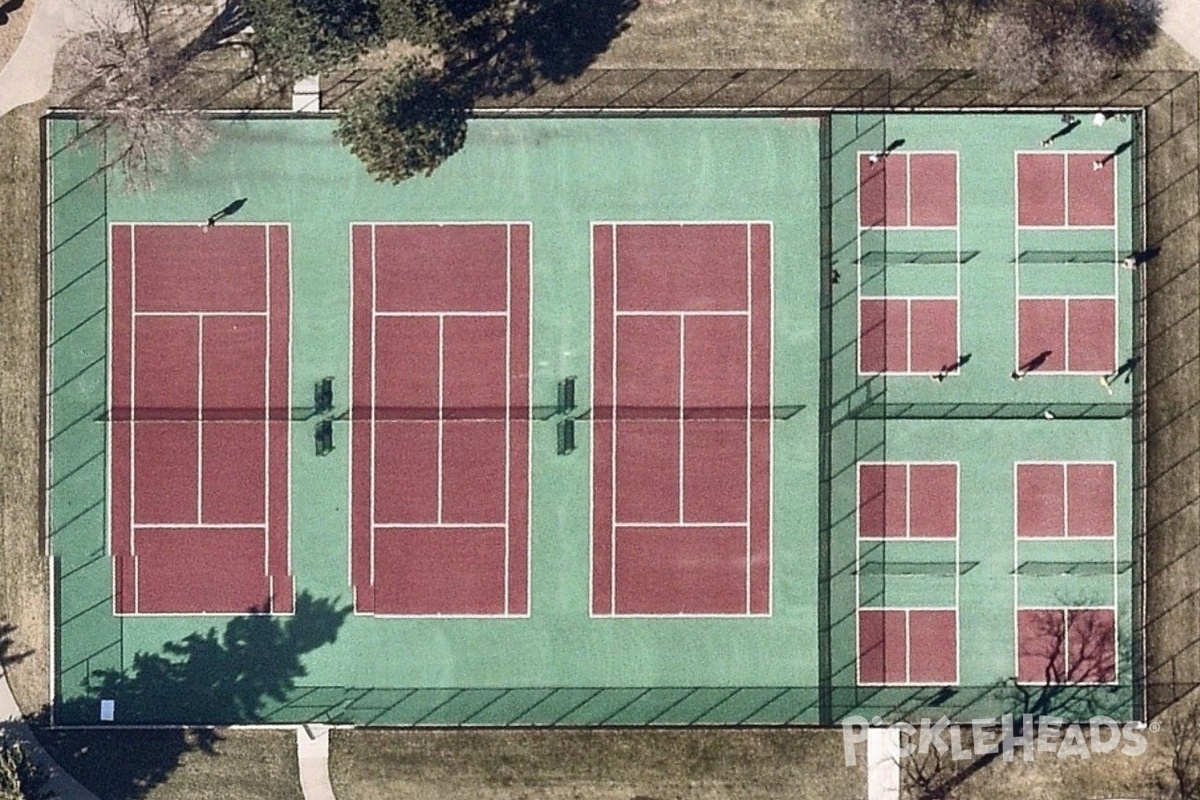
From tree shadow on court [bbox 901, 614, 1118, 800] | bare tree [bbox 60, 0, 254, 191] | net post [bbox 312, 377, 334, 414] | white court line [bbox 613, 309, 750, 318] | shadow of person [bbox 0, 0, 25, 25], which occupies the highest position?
shadow of person [bbox 0, 0, 25, 25]

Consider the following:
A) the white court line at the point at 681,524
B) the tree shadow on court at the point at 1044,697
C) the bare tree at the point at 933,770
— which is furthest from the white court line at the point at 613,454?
the tree shadow on court at the point at 1044,697

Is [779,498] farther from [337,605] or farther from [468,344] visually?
[337,605]

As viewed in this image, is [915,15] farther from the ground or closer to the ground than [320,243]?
farther from the ground

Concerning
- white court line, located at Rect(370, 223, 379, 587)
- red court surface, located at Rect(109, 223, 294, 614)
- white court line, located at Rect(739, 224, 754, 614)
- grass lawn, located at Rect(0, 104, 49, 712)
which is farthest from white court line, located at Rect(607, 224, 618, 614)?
grass lawn, located at Rect(0, 104, 49, 712)

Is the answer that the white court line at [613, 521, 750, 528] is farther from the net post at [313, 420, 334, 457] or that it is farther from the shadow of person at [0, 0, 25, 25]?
the shadow of person at [0, 0, 25, 25]

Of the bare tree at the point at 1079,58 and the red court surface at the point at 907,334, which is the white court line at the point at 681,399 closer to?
the red court surface at the point at 907,334

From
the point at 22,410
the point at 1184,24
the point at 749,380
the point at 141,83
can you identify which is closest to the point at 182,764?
the point at 22,410

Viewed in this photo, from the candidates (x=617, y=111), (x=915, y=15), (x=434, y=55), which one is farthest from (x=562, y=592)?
→ (x=915, y=15)

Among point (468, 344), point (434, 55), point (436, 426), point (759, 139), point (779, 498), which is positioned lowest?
point (779, 498)
